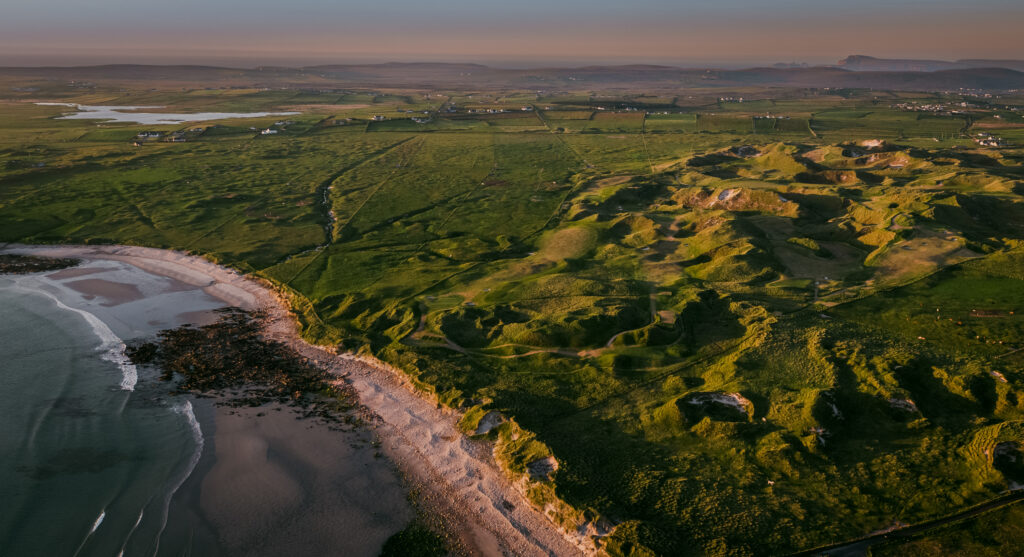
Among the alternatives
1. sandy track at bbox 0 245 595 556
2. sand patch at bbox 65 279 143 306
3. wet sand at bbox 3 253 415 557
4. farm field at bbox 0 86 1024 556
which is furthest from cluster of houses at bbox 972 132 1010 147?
sand patch at bbox 65 279 143 306

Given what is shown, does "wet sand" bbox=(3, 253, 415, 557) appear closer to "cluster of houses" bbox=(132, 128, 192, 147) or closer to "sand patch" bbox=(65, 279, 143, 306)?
"sand patch" bbox=(65, 279, 143, 306)

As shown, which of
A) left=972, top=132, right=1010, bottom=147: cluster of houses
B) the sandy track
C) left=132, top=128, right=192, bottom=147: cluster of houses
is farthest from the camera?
left=132, top=128, right=192, bottom=147: cluster of houses

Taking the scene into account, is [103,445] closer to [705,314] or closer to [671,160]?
[705,314]

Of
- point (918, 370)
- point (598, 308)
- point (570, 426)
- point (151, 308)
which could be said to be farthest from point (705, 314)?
point (151, 308)

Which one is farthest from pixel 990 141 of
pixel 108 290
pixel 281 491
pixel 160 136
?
pixel 160 136

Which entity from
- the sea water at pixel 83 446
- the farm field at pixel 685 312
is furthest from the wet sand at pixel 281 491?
the farm field at pixel 685 312

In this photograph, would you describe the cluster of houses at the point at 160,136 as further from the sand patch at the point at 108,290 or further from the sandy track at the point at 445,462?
the sandy track at the point at 445,462

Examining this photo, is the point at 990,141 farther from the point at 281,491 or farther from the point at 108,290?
the point at 108,290
